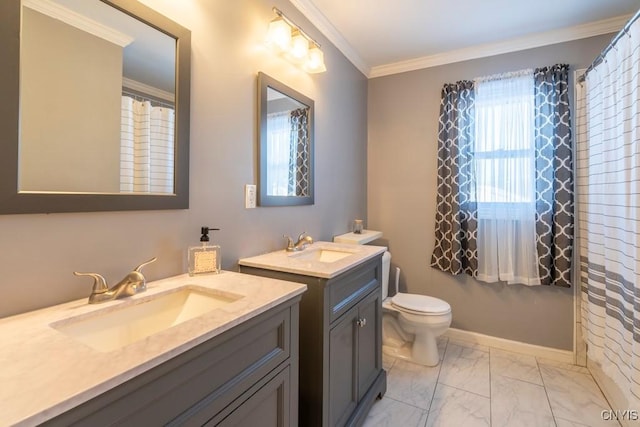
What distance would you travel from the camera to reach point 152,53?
1067 mm

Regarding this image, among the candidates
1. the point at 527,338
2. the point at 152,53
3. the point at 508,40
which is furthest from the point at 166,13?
the point at 527,338

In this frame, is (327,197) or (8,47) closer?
(8,47)

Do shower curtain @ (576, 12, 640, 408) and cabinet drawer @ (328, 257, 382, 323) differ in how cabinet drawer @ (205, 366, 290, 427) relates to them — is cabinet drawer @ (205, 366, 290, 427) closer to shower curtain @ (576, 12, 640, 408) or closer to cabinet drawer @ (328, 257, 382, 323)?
cabinet drawer @ (328, 257, 382, 323)

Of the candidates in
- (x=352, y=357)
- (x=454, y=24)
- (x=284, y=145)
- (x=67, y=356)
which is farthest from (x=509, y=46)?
(x=67, y=356)

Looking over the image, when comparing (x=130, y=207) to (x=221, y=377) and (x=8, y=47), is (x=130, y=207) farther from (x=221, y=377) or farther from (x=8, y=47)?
(x=221, y=377)

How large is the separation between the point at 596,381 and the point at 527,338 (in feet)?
1.43

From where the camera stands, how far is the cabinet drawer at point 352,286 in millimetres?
1269

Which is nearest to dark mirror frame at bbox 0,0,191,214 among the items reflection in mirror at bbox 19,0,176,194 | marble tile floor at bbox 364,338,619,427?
reflection in mirror at bbox 19,0,176,194

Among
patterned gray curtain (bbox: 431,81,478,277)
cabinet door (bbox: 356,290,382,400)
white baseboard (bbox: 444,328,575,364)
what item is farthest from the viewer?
patterned gray curtain (bbox: 431,81,478,277)

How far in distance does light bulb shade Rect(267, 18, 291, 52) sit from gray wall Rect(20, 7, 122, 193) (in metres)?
0.82

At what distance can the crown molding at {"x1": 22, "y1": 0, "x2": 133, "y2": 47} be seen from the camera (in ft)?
2.67

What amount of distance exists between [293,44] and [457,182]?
5.43 ft

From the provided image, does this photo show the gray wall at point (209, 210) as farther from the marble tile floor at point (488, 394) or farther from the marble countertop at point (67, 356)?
the marble tile floor at point (488, 394)

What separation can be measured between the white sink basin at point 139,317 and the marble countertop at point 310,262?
1.16 ft
